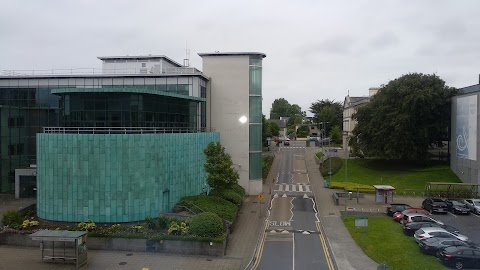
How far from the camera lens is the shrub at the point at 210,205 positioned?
31312 mm

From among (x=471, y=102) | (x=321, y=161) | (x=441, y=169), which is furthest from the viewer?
(x=321, y=161)

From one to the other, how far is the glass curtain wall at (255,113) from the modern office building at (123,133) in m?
0.15

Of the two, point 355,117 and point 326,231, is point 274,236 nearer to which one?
point 326,231

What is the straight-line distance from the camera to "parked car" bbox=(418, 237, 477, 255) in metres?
24.6

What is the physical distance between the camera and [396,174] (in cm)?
5553

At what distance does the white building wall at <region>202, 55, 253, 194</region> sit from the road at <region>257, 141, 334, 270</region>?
257 inches

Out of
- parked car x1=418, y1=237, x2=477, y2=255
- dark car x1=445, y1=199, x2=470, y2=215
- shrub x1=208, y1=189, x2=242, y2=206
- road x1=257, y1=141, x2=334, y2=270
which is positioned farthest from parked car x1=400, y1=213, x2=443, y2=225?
shrub x1=208, y1=189, x2=242, y2=206

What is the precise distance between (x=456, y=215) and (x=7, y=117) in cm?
4162

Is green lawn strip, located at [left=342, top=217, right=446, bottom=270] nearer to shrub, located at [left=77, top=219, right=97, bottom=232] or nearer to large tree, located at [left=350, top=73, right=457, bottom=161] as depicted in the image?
shrub, located at [left=77, top=219, right=97, bottom=232]

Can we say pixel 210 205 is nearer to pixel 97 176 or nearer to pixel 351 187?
pixel 97 176

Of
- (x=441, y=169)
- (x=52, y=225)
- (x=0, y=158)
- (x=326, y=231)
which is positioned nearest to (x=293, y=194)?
(x=326, y=231)

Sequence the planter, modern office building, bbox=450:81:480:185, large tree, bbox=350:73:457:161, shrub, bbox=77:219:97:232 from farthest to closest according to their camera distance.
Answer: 1. large tree, bbox=350:73:457:161
2. modern office building, bbox=450:81:480:185
3. shrub, bbox=77:219:97:232
4. the planter

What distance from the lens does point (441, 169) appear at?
54188mm

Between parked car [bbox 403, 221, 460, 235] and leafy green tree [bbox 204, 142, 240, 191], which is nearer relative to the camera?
parked car [bbox 403, 221, 460, 235]
